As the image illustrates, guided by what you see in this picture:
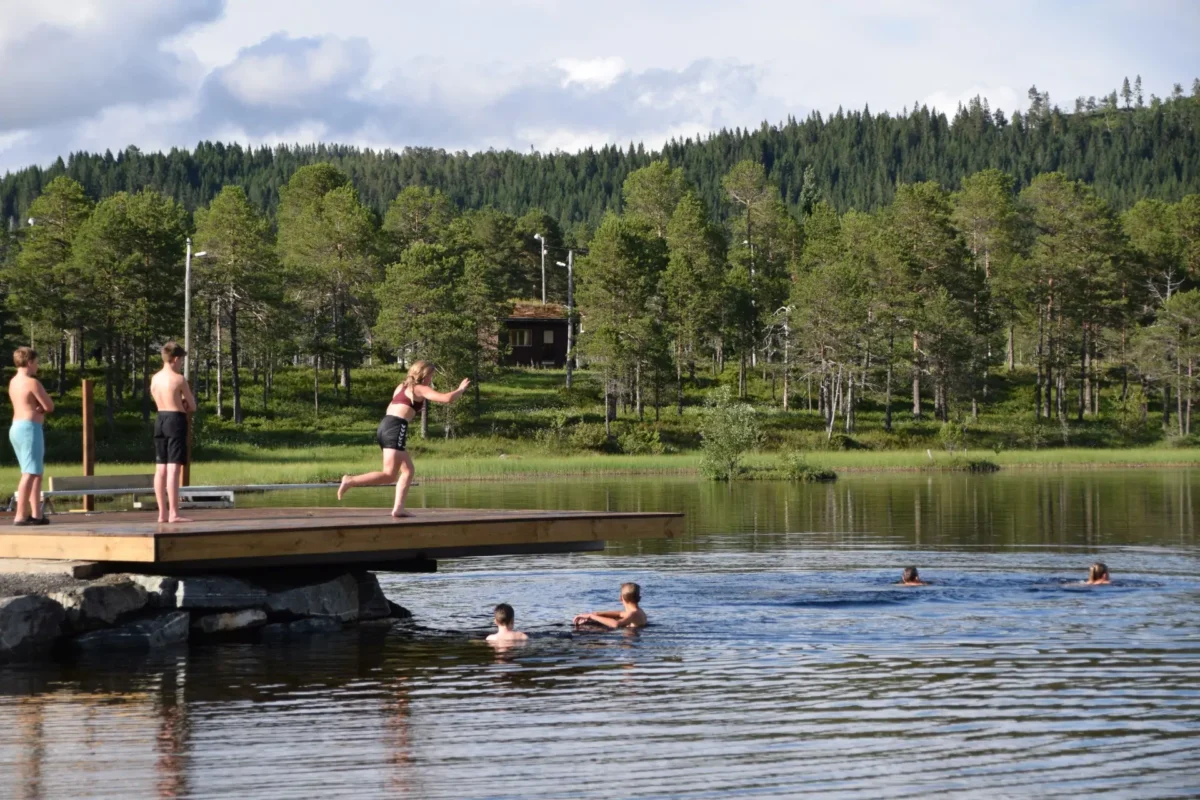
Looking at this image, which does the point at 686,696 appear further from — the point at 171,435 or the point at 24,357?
the point at 24,357

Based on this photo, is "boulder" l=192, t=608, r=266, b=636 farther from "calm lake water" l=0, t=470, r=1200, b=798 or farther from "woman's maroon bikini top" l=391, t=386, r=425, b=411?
"woman's maroon bikini top" l=391, t=386, r=425, b=411

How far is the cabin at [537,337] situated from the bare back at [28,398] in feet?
300

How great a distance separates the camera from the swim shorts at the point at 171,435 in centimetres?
1642

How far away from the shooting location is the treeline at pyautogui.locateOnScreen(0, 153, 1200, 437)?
7638 centimetres

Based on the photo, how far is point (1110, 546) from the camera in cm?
2811

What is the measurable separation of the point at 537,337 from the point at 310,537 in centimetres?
9356

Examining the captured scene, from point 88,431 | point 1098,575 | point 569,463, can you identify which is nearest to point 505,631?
point 1098,575

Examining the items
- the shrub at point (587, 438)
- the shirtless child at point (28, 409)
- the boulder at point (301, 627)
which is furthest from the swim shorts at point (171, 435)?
the shrub at point (587, 438)

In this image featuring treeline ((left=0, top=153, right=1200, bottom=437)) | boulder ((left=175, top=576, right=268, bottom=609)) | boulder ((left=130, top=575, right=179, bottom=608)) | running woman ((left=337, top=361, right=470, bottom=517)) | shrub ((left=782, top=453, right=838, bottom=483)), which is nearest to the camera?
running woman ((left=337, top=361, right=470, bottom=517))

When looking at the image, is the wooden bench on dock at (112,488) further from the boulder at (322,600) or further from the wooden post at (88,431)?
the boulder at (322,600)

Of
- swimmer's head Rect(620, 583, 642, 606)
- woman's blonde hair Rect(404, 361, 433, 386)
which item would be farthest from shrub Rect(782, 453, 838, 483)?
woman's blonde hair Rect(404, 361, 433, 386)

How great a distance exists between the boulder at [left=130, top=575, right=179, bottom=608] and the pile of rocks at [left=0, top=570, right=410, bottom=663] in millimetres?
12

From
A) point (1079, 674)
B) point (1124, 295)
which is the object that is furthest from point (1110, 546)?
point (1124, 295)

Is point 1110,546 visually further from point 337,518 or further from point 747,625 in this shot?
point 337,518
